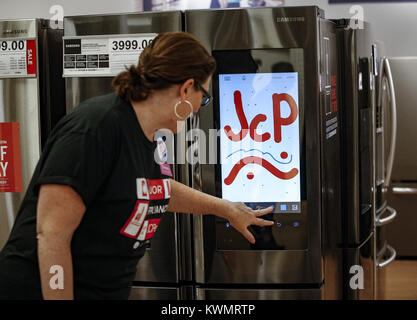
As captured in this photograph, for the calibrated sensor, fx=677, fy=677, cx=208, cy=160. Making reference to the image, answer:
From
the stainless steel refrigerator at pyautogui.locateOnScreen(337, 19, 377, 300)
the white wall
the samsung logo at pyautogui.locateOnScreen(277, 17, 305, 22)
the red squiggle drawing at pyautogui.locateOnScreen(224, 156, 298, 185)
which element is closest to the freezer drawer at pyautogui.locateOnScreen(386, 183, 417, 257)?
the white wall

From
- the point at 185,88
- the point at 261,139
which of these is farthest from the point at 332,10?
the point at 185,88

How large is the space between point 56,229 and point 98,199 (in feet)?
0.42

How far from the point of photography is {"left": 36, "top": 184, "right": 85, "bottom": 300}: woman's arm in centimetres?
138

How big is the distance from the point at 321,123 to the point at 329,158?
190 mm

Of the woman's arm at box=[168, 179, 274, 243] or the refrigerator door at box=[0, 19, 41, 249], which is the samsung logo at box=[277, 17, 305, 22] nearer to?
the woman's arm at box=[168, 179, 274, 243]

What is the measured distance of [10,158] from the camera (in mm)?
2578

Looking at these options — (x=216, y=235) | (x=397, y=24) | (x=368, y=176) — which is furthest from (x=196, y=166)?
(x=397, y=24)

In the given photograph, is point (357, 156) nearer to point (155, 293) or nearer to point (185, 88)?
point (155, 293)

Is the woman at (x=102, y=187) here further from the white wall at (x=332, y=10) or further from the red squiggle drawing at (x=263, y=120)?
the white wall at (x=332, y=10)

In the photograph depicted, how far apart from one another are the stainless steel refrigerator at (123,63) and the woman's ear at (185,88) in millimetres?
871

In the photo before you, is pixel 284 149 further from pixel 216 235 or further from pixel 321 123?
pixel 216 235

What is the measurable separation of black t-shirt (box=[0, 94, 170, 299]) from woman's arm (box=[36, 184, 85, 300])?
24 millimetres

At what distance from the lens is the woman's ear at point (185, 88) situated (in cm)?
152

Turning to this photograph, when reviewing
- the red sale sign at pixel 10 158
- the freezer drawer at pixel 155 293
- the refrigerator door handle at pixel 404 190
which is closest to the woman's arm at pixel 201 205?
the freezer drawer at pixel 155 293
